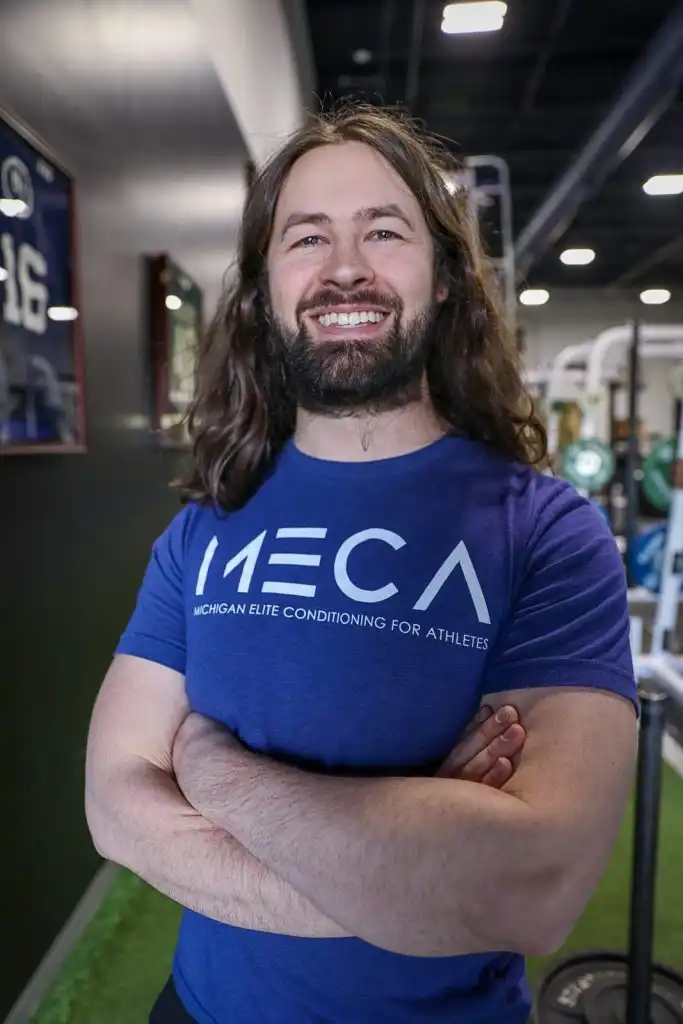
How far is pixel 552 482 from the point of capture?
1.02 m

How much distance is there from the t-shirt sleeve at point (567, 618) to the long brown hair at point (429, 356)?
210 millimetres

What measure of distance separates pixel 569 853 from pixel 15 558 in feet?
3.67

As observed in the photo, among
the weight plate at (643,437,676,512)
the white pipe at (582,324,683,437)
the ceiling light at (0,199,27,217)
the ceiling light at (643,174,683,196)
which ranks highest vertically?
the ceiling light at (643,174,683,196)

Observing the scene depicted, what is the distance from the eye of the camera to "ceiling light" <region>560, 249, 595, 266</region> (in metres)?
9.94

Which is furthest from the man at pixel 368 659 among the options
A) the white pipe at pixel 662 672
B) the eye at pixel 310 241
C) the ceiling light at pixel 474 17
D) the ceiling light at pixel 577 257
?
the ceiling light at pixel 577 257

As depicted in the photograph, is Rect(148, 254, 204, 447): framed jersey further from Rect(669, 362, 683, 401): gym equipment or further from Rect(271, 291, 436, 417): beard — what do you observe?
Rect(669, 362, 683, 401): gym equipment

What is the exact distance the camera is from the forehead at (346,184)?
1.08 m

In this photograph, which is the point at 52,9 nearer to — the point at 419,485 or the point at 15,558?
the point at 15,558

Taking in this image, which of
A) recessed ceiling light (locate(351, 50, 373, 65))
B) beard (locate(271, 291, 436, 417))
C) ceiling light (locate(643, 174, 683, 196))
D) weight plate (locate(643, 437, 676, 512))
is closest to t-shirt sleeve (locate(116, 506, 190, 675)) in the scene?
beard (locate(271, 291, 436, 417))

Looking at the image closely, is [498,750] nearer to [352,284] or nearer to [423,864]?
[423,864]

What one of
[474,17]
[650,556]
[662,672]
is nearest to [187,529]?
[662,672]

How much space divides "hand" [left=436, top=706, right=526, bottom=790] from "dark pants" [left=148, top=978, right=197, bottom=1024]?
475 millimetres

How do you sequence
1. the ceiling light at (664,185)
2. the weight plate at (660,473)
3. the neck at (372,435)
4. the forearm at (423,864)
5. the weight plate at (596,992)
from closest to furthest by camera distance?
the forearm at (423,864), the neck at (372,435), the weight plate at (596,992), the weight plate at (660,473), the ceiling light at (664,185)

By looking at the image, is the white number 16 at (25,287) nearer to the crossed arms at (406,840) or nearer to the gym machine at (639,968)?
the crossed arms at (406,840)
